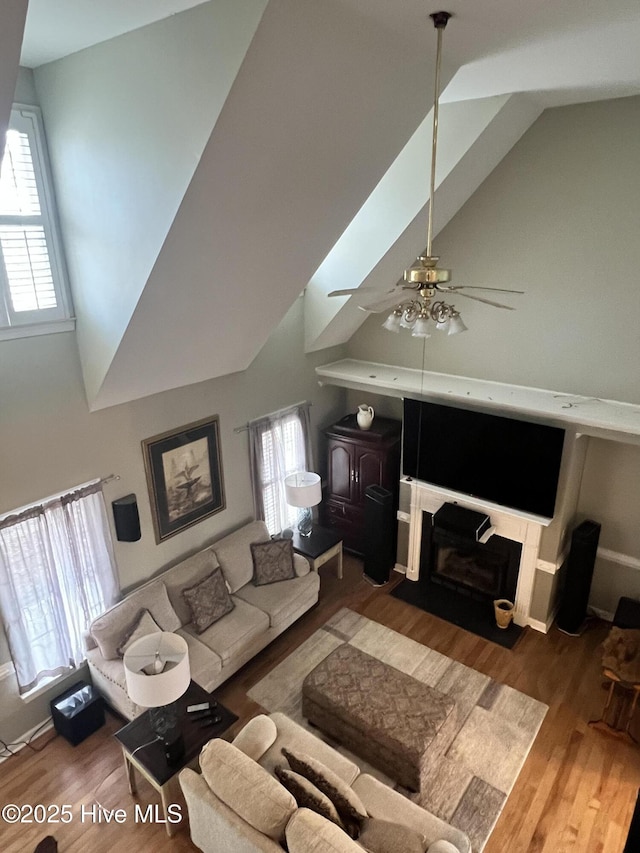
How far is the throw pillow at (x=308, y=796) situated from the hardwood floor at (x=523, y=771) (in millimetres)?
1197

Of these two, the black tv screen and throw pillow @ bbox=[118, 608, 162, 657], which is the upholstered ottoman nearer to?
throw pillow @ bbox=[118, 608, 162, 657]

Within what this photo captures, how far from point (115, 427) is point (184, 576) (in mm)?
1588

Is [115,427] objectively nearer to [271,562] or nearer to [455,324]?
[271,562]

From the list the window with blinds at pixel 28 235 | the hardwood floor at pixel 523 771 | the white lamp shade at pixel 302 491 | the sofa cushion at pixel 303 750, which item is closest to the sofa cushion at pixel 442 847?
the sofa cushion at pixel 303 750

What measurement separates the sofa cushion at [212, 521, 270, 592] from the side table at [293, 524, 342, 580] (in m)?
0.50

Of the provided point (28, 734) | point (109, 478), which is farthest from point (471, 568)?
point (28, 734)

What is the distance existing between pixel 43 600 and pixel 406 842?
3.16 meters

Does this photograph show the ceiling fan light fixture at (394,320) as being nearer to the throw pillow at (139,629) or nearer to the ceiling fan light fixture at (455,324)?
the ceiling fan light fixture at (455,324)

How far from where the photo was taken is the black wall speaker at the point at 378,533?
616cm

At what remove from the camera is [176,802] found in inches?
157

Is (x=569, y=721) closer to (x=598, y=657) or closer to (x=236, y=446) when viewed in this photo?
(x=598, y=657)

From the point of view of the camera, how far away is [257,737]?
12.3 ft

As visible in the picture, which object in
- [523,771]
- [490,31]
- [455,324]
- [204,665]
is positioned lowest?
[523,771]

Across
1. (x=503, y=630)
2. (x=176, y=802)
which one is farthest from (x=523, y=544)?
(x=176, y=802)
